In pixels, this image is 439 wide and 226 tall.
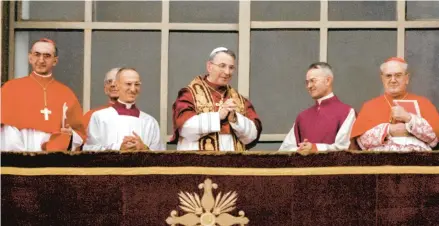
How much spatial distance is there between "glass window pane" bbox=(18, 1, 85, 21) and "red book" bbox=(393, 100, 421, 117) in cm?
301

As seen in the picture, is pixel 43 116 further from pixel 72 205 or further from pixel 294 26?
pixel 294 26


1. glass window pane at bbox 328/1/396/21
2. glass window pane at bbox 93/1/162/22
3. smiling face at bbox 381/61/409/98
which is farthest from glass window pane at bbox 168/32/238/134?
smiling face at bbox 381/61/409/98

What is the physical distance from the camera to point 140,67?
41.5 feet

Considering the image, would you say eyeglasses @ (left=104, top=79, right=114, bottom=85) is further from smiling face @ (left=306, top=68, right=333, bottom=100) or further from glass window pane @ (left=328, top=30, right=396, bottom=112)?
glass window pane @ (left=328, top=30, right=396, bottom=112)

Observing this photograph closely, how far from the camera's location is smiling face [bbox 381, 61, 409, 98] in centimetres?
1105

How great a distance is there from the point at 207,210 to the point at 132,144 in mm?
805

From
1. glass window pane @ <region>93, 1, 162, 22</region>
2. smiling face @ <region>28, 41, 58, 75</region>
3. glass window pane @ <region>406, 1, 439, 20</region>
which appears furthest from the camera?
glass window pane @ <region>93, 1, 162, 22</region>

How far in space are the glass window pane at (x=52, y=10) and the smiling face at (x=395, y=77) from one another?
9.51 feet

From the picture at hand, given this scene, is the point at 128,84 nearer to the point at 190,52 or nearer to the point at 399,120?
the point at 190,52

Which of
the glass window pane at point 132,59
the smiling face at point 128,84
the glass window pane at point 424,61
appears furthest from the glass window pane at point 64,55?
the glass window pane at point 424,61

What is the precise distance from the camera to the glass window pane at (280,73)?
12500 mm

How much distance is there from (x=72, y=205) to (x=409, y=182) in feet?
7.74

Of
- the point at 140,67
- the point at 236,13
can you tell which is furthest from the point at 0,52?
the point at 236,13

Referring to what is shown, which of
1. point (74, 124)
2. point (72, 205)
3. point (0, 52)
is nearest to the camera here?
point (72, 205)
